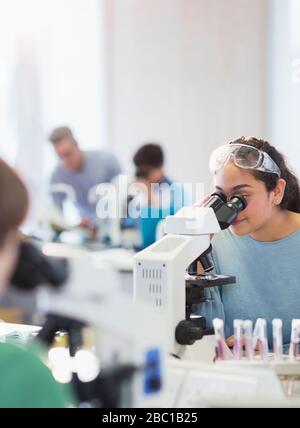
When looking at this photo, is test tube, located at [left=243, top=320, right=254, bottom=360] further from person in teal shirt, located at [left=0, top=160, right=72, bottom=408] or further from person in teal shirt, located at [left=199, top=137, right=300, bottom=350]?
person in teal shirt, located at [left=0, top=160, right=72, bottom=408]

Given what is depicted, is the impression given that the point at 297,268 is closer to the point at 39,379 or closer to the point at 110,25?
the point at 39,379

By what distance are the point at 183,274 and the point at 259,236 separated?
629 millimetres

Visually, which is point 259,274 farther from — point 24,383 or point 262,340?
point 24,383

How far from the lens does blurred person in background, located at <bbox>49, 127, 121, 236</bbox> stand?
16.0 feet

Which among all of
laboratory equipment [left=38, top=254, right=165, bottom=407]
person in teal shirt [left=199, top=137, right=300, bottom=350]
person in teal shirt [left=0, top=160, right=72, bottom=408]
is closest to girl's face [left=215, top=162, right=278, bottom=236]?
person in teal shirt [left=199, top=137, right=300, bottom=350]

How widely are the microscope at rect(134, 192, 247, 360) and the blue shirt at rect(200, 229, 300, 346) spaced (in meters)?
0.25

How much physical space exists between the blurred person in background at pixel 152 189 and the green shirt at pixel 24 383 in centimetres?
228

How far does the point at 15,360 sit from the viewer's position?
3.45 ft

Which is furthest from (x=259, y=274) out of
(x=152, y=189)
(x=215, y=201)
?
(x=152, y=189)

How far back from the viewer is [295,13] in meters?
5.07

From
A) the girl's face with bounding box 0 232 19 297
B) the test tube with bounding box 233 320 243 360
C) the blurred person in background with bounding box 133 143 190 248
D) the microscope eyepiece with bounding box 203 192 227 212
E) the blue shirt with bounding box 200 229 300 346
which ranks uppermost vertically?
the girl's face with bounding box 0 232 19 297

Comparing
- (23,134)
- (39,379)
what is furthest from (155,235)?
(39,379)

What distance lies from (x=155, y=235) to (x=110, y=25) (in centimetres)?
283
